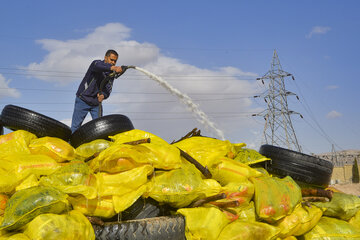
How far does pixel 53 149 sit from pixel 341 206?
10.8 feet

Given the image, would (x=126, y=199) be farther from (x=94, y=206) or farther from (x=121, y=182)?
(x=94, y=206)

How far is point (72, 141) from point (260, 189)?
7.91ft

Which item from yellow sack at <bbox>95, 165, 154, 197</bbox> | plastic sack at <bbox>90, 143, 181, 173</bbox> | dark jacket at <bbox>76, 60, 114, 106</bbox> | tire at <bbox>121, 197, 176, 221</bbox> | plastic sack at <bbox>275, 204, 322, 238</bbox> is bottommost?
plastic sack at <bbox>275, 204, 322, 238</bbox>

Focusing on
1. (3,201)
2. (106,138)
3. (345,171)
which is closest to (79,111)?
(106,138)

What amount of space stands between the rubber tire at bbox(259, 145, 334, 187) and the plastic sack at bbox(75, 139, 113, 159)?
6.75 ft

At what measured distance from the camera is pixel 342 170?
103ft

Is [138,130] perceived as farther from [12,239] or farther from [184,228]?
[12,239]

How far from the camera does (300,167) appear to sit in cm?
418

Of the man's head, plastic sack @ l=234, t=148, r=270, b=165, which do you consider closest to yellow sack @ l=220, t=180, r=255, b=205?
plastic sack @ l=234, t=148, r=270, b=165

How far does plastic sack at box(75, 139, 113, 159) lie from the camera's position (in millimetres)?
4015

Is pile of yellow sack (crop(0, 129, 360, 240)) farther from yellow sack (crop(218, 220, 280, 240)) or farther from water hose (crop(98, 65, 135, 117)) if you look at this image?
water hose (crop(98, 65, 135, 117))

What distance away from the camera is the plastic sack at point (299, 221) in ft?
11.5

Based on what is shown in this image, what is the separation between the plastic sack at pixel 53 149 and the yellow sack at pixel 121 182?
97 centimetres

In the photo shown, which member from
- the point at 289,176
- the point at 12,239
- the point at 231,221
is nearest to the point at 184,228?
the point at 231,221
